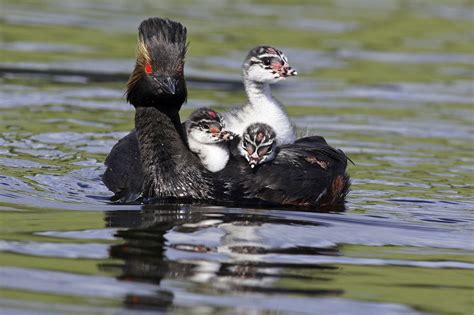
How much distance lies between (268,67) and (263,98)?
291 mm

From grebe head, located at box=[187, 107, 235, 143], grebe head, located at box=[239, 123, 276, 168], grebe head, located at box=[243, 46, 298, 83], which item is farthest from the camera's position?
grebe head, located at box=[243, 46, 298, 83]

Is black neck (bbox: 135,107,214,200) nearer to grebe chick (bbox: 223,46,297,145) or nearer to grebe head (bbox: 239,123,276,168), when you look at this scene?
grebe head (bbox: 239,123,276,168)

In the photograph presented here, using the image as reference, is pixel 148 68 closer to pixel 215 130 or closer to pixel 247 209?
pixel 215 130

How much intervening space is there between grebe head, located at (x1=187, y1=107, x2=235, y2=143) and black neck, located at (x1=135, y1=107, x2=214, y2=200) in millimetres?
150

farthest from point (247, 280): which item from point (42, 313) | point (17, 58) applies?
point (17, 58)

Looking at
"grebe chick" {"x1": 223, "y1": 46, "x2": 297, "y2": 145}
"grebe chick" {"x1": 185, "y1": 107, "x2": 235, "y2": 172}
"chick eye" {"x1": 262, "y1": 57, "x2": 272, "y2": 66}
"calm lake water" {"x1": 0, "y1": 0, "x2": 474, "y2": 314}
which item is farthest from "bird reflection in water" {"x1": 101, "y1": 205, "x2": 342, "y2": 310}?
"chick eye" {"x1": 262, "y1": 57, "x2": 272, "y2": 66}

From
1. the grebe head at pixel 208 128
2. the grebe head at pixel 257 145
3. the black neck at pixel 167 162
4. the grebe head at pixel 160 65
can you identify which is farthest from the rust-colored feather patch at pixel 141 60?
the grebe head at pixel 257 145

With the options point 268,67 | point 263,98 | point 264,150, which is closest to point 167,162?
point 264,150

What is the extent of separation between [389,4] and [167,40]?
1478 centimetres

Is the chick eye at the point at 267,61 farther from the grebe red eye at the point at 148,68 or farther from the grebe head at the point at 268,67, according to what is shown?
the grebe red eye at the point at 148,68

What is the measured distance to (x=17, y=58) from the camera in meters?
17.6

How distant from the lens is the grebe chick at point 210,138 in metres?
9.96

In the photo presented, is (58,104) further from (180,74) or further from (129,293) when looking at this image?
(129,293)

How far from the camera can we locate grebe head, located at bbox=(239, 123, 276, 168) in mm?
9734
